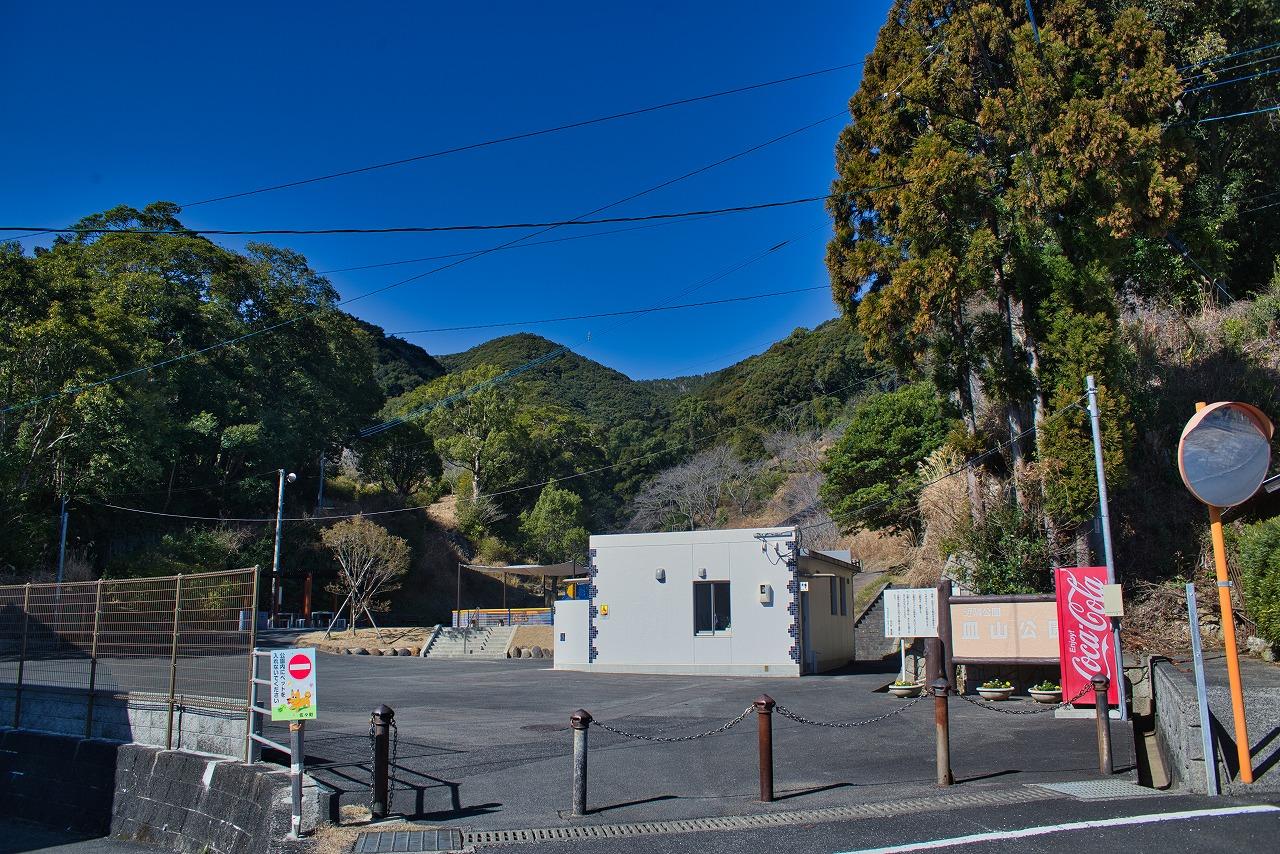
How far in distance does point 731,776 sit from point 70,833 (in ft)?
22.3

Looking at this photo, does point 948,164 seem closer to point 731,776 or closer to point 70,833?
point 731,776

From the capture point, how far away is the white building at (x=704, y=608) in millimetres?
20891

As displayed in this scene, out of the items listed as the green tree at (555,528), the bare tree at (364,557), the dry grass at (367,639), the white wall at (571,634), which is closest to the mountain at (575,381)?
the green tree at (555,528)

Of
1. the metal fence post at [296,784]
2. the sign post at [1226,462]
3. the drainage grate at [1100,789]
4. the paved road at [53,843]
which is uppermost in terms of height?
the sign post at [1226,462]

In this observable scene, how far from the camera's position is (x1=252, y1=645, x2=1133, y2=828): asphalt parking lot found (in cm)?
750

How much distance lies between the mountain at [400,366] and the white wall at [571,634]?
2329 inches

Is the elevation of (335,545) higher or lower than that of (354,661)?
higher

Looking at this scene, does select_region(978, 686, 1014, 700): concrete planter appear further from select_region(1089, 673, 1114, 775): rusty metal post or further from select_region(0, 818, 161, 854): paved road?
select_region(0, 818, 161, 854): paved road

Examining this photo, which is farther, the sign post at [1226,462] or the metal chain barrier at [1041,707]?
the metal chain barrier at [1041,707]

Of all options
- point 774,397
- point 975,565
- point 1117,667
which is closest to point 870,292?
point 975,565

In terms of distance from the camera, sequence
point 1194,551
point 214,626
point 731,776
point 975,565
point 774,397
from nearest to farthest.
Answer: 1. point 214,626
2. point 731,776
3. point 1194,551
4. point 975,565
5. point 774,397

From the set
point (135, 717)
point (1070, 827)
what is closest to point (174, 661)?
point (135, 717)

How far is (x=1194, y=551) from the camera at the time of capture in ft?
54.2

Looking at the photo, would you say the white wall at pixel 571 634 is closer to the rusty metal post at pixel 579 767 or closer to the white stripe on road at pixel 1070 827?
the rusty metal post at pixel 579 767
